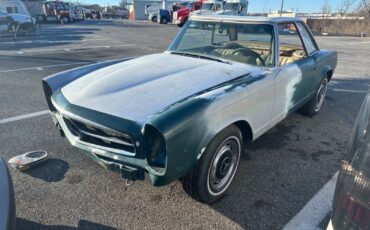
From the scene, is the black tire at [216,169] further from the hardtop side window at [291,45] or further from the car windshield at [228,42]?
the hardtop side window at [291,45]

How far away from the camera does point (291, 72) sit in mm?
3322

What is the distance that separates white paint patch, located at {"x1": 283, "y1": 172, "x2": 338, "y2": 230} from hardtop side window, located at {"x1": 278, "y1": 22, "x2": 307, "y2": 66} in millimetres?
1727

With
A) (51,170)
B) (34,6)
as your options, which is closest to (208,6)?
(34,6)

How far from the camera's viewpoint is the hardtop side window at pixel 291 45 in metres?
3.69

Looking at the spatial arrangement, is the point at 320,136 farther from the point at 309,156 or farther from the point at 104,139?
the point at 104,139

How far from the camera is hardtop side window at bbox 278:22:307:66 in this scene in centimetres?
369

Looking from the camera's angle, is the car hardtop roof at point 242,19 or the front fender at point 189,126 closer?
the front fender at point 189,126

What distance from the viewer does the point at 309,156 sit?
3.38 meters

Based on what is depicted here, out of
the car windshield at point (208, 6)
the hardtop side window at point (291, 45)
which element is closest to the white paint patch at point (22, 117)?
the hardtop side window at point (291, 45)

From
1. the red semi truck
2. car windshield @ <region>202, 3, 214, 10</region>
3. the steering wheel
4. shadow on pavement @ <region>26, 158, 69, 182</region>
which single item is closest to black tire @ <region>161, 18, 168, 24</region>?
the red semi truck

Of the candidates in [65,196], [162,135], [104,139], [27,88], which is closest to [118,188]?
[65,196]

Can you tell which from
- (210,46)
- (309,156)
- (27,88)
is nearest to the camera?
(309,156)

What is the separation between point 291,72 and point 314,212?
5.27 feet

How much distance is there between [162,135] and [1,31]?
17.9m
